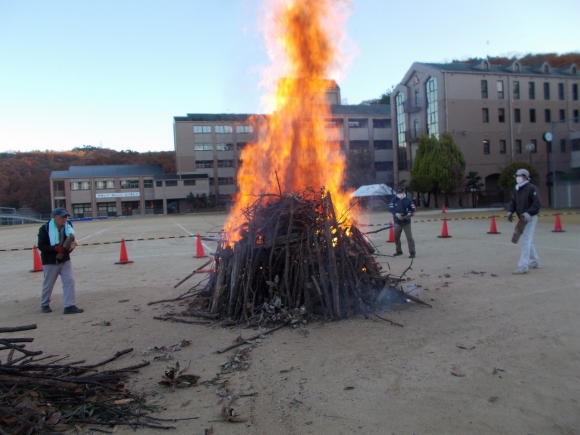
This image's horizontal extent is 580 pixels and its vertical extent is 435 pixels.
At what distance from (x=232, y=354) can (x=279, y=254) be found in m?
1.79

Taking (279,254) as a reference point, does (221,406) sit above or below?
below

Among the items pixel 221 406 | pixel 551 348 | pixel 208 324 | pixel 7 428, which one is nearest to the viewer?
pixel 7 428

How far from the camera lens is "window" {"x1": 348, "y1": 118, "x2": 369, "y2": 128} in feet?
206

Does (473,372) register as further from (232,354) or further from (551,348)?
(232,354)

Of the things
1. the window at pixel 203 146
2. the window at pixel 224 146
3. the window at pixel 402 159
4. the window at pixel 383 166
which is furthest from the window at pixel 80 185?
the window at pixel 402 159

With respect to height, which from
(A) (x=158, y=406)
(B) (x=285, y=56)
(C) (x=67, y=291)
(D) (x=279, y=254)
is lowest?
(A) (x=158, y=406)

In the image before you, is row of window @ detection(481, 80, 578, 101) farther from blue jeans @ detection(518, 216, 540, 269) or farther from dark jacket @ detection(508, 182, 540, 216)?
blue jeans @ detection(518, 216, 540, 269)

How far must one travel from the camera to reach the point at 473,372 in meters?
4.11

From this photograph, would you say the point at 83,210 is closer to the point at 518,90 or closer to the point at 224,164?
the point at 224,164

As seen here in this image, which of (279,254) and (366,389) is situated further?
(279,254)

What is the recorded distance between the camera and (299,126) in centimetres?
744

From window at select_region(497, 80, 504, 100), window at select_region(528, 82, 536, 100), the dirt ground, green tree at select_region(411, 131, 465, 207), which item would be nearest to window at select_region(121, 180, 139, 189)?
green tree at select_region(411, 131, 465, 207)

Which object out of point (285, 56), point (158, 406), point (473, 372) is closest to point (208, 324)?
point (158, 406)

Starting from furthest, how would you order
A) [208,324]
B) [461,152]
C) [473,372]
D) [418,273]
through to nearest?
[461,152] < [418,273] < [208,324] < [473,372]
